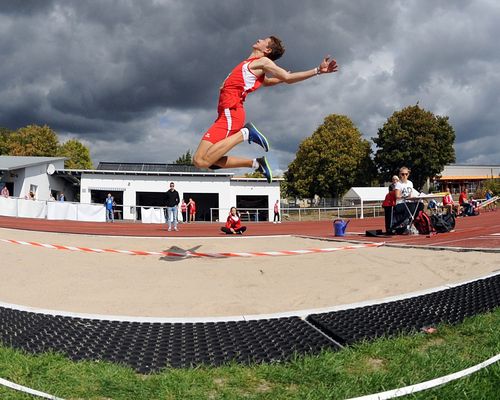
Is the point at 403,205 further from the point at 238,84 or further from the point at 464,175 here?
the point at 464,175

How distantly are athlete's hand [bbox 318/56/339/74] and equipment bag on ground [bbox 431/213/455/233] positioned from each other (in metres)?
7.99

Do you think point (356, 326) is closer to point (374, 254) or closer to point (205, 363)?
point (205, 363)

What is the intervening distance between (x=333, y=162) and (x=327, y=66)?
40.1m

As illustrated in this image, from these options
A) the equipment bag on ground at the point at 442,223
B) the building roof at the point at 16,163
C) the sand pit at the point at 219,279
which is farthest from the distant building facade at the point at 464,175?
the sand pit at the point at 219,279

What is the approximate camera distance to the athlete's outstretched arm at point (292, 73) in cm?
507

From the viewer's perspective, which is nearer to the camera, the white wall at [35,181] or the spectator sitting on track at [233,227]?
the spectator sitting on track at [233,227]

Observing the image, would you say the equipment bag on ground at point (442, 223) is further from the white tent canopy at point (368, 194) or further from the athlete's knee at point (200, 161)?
the white tent canopy at point (368, 194)

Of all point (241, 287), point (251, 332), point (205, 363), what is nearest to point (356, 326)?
point (251, 332)

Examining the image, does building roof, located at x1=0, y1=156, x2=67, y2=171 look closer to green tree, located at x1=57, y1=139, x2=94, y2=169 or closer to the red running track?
the red running track

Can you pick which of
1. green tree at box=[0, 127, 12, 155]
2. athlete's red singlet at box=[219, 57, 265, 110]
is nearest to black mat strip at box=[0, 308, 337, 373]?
athlete's red singlet at box=[219, 57, 265, 110]

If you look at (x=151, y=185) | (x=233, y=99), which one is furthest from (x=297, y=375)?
(x=151, y=185)

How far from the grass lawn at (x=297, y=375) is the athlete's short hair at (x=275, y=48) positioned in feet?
13.0

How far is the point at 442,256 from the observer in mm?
6629

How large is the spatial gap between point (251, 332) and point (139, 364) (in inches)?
36.7
